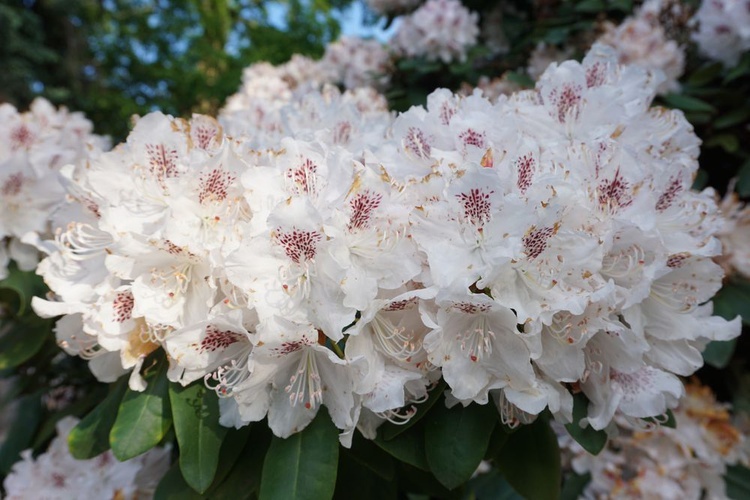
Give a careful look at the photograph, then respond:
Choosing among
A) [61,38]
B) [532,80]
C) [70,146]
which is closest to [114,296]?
[70,146]

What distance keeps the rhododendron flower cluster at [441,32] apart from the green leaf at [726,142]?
2.87ft

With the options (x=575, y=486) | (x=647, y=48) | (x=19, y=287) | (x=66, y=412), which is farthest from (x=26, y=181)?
(x=647, y=48)

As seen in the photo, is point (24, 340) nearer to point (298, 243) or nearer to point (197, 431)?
point (197, 431)

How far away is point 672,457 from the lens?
1.52 metres

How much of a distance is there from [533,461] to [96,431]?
0.76m

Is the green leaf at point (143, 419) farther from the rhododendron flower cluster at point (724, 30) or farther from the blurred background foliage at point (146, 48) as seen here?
the blurred background foliage at point (146, 48)

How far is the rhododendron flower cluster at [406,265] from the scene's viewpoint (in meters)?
0.79

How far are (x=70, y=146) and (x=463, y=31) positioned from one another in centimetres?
138

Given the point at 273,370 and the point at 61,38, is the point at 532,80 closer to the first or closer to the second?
the point at 273,370

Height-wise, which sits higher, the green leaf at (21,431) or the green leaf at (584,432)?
the green leaf at (584,432)

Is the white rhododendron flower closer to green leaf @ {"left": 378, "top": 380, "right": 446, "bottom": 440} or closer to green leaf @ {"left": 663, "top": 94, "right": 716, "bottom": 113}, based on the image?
green leaf @ {"left": 663, "top": 94, "right": 716, "bottom": 113}

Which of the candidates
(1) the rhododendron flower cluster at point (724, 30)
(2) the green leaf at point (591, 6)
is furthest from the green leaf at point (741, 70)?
(2) the green leaf at point (591, 6)

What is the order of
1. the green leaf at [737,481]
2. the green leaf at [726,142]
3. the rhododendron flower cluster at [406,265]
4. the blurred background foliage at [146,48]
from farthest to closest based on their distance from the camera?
1. the blurred background foliage at [146,48]
2. the green leaf at [726,142]
3. the green leaf at [737,481]
4. the rhododendron flower cluster at [406,265]

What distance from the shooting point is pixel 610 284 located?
2.57ft
